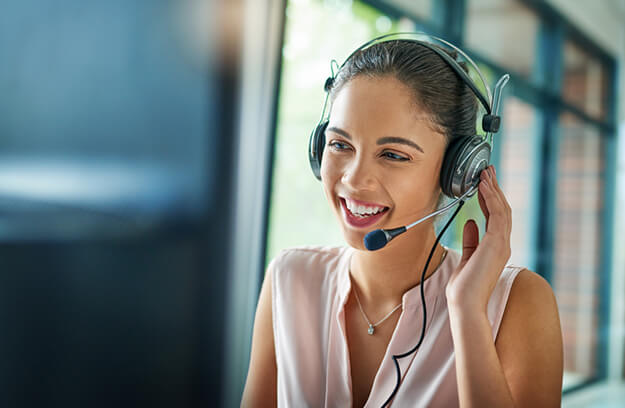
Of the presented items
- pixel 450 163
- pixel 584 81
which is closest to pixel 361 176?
pixel 450 163

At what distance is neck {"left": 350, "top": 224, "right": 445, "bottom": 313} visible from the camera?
987 millimetres

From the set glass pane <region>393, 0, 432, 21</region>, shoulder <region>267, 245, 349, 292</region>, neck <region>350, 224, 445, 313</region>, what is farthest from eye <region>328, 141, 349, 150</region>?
glass pane <region>393, 0, 432, 21</region>

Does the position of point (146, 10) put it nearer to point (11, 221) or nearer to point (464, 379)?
point (11, 221)

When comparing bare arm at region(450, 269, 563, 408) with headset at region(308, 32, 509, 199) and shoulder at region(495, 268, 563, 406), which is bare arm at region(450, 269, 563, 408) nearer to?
shoulder at region(495, 268, 563, 406)

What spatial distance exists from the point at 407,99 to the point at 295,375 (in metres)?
0.60

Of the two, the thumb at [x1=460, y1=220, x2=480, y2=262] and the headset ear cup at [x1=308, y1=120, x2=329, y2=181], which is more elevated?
the headset ear cup at [x1=308, y1=120, x2=329, y2=181]

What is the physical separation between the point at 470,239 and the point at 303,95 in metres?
1.35

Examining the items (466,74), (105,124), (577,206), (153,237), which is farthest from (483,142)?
(577,206)

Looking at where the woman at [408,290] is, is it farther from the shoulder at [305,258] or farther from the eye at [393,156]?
the shoulder at [305,258]

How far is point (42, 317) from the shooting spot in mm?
1206

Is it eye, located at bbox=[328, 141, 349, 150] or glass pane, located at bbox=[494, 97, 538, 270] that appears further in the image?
glass pane, located at bbox=[494, 97, 538, 270]

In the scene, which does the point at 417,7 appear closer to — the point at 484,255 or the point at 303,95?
the point at 303,95

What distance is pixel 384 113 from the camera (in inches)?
33.8

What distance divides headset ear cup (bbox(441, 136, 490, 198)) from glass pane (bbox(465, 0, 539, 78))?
6.81 feet
